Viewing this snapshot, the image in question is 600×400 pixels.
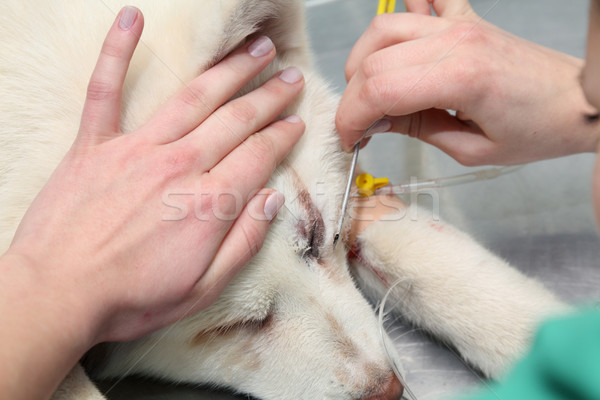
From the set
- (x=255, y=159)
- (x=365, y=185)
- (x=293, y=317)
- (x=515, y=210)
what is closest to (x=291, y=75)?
(x=255, y=159)

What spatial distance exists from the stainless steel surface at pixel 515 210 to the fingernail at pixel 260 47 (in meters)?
0.41

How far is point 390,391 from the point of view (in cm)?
79

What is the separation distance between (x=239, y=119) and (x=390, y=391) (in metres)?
0.49

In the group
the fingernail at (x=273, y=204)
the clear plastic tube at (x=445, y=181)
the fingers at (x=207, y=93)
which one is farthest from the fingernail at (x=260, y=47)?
the clear plastic tube at (x=445, y=181)

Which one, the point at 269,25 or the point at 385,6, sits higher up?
the point at 269,25

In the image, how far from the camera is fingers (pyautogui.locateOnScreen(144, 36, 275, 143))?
0.68 m

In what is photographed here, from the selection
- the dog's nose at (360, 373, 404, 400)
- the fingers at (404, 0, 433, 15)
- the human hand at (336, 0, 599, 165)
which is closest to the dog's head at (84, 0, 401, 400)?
the dog's nose at (360, 373, 404, 400)

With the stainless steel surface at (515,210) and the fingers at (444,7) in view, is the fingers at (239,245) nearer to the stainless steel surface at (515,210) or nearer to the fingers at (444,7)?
the stainless steel surface at (515,210)

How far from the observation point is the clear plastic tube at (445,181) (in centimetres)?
108

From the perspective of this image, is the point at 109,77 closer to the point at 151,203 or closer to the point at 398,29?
the point at 151,203

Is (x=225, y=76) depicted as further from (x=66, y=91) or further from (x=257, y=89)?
(x=66, y=91)

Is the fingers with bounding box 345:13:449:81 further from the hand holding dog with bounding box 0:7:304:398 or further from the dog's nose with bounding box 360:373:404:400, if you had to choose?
the dog's nose with bounding box 360:373:404:400

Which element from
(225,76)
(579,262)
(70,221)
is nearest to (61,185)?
(70,221)

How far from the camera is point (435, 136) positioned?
865mm
